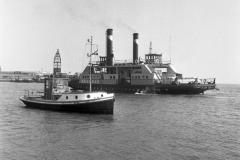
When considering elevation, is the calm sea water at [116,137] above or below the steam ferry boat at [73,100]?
below

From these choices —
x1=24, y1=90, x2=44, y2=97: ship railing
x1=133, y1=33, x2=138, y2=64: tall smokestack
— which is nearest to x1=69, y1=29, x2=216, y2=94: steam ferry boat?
x1=133, y1=33, x2=138, y2=64: tall smokestack

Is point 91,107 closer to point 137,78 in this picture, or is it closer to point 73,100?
point 73,100

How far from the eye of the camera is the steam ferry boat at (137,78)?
87250 mm

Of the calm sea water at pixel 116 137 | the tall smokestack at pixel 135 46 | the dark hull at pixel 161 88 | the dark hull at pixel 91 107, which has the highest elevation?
the tall smokestack at pixel 135 46

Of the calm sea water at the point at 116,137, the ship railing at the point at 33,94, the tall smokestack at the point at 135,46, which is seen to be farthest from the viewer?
the tall smokestack at the point at 135,46

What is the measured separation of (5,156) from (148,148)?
1035cm

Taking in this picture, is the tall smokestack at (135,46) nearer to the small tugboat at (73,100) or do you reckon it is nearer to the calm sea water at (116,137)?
the small tugboat at (73,100)

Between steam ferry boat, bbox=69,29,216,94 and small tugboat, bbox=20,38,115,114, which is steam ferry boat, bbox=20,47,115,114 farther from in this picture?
steam ferry boat, bbox=69,29,216,94

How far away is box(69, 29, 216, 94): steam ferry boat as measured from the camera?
87.2m

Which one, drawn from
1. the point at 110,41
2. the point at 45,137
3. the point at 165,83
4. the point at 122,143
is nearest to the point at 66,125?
the point at 45,137

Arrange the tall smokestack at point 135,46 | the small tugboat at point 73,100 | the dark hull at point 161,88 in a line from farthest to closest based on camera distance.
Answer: the tall smokestack at point 135,46, the dark hull at point 161,88, the small tugboat at point 73,100

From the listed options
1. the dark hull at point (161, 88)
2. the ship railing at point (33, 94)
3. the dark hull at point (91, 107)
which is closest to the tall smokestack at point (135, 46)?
the dark hull at point (161, 88)

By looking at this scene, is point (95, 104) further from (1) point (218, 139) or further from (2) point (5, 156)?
(2) point (5, 156)

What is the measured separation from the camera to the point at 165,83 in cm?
9112
